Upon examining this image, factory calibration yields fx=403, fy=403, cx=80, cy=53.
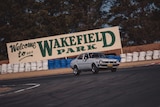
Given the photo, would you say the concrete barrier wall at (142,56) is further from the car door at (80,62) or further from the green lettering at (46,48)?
the car door at (80,62)

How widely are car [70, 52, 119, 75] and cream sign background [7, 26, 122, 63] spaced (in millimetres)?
16649

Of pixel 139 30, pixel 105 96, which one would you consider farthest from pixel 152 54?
pixel 139 30

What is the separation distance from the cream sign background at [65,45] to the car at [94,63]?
16649mm

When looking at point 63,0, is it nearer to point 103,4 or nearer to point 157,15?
point 103,4

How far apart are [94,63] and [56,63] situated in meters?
17.1

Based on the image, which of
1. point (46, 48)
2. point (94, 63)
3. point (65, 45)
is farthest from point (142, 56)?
point (94, 63)

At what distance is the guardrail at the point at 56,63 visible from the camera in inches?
1502

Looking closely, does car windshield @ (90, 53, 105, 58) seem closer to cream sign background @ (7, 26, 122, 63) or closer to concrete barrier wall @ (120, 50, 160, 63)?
concrete barrier wall @ (120, 50, 160, 63)

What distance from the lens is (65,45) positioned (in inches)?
1761

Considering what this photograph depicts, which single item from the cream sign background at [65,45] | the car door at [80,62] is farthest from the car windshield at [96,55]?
the cream sign background at [65,45]

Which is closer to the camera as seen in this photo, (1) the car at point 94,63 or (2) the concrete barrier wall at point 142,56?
(1) the car at point 94,63

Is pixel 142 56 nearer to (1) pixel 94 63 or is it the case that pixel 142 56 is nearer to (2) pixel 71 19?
(1) pixel 94 63

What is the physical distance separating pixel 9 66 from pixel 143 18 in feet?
110

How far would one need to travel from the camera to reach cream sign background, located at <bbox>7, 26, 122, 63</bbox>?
43.0m
